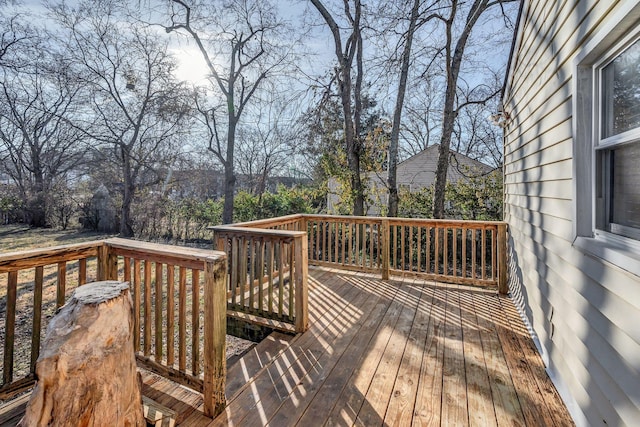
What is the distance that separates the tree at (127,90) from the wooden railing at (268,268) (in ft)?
31.6

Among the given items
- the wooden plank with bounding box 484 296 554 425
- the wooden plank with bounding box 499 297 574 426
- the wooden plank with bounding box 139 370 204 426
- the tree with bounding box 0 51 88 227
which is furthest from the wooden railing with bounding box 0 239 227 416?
the tree with bounding box 0 51 88 227

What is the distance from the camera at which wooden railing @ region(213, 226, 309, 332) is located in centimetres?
287

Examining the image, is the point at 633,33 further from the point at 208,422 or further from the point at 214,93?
the point at 214,93

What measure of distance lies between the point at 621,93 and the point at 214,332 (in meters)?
2.50

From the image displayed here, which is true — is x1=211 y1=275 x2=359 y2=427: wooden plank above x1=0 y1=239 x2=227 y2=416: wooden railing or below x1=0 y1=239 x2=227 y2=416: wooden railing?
below

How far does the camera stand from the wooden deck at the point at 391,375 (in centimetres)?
180

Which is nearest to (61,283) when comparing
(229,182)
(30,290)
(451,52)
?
(30,290)

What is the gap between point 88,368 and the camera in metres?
1.24

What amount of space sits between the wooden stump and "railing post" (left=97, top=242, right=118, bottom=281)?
91 centimetres

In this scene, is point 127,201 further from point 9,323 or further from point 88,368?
point 88,368

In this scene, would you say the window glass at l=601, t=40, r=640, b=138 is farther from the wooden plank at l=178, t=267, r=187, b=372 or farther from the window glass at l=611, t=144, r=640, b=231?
the wooden plank at l=178, t=267, r=187, b=372

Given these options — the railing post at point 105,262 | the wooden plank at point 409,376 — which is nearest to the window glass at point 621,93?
the wooden plank at point 409,376

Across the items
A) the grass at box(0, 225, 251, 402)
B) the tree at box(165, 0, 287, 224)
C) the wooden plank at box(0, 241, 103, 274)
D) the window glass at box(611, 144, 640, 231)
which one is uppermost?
the tree at box(165, 0, 287, 224)

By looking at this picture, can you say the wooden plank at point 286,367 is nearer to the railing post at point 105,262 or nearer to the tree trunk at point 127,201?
the railing post at point 105,262
